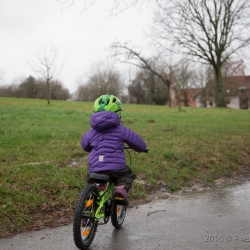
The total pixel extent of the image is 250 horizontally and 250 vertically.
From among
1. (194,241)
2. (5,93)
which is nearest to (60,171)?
(194,241)

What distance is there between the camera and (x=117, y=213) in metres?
4.55

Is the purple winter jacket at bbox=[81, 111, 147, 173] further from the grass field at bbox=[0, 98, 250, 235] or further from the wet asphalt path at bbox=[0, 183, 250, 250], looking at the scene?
the grass field at bbox=[0, 98, 250, 235]

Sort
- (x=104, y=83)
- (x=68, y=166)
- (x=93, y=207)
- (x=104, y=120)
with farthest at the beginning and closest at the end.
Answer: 1. (x=104, y=83)
2. (x=68, y=166)
3. (x=104, y=120)
4. (x=93, y=207)

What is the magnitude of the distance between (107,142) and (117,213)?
1071mm

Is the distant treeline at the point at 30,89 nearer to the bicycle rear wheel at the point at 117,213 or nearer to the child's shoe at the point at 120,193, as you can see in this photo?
the bicycle rear wheel at the point at 117,213

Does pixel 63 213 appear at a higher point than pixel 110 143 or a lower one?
lower

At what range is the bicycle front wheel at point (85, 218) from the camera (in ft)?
11.6

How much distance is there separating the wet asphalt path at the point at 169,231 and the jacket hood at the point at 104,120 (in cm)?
144

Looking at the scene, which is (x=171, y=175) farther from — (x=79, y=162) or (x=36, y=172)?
(x=36, y=172)

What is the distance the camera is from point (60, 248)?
3844mm

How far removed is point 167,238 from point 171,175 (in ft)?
10.9

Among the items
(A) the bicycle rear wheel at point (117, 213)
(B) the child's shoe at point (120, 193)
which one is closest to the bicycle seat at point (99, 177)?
(B) the child's shoe at point (120, 193)

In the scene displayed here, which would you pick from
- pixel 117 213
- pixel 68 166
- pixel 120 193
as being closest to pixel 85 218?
pixel 120 193

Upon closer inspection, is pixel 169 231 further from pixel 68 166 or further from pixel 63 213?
pixel 68 166
